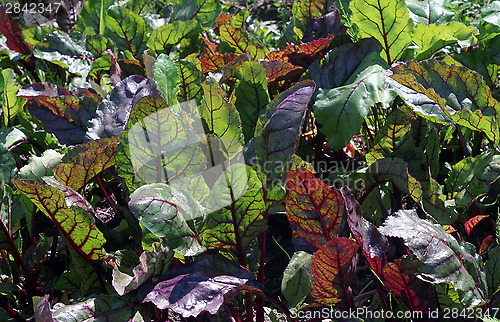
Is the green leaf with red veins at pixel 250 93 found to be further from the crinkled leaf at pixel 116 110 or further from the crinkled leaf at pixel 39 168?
the crinkled leaf at pixel 39 168

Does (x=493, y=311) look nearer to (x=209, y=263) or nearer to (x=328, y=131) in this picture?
(x=328, y=131)

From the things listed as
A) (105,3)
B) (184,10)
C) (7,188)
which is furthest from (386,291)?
(105,3)

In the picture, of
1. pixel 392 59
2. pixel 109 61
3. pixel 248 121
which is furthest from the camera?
pixel 109 61

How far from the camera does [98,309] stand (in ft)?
3.89

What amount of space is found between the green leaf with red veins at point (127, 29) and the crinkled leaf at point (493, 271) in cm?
185

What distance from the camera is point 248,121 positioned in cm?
162

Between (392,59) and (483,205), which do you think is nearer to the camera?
(483,205)

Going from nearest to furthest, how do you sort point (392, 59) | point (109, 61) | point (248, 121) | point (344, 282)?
point (344, 282), point (248, 121), point (392, 59), point (109, 61)

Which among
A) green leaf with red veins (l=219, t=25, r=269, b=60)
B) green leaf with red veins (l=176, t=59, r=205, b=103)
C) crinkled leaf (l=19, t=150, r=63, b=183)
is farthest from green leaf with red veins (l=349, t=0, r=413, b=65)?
crinkled leaf (l=19, t=150, r=63, b=183)

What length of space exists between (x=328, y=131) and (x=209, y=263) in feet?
1.92


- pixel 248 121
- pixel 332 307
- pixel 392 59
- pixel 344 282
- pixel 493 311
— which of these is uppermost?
pixel 392 59

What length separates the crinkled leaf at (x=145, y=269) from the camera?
1.11m

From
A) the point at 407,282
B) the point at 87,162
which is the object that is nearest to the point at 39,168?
the point at 87,162

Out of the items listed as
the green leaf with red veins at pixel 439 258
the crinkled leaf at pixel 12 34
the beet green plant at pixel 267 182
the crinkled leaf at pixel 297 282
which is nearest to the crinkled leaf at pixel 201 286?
the beet green plant at pixel 267 182
